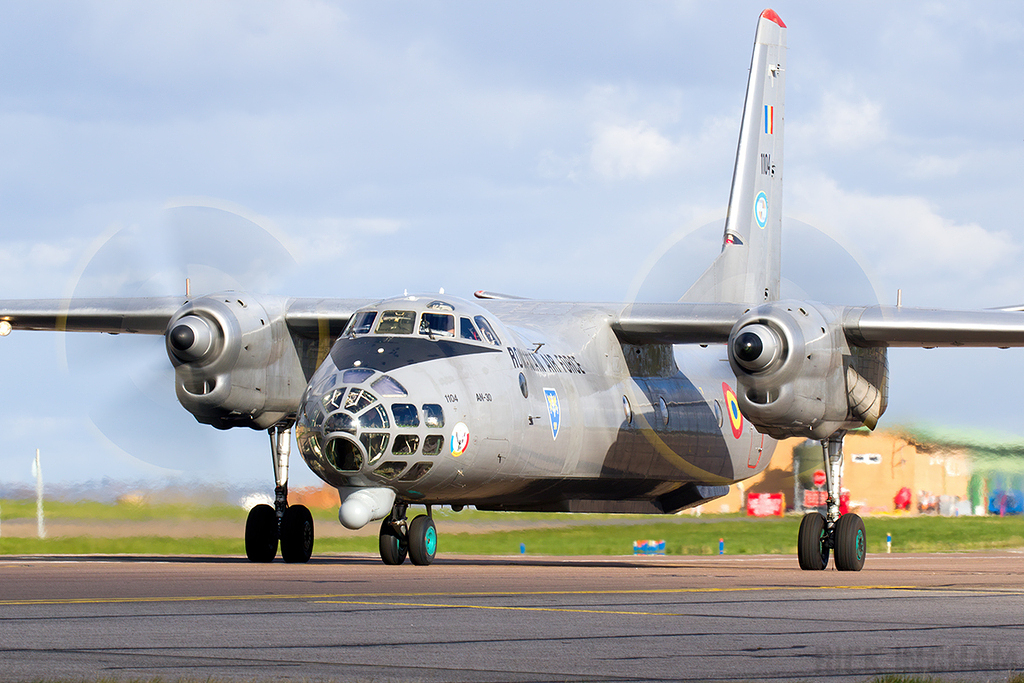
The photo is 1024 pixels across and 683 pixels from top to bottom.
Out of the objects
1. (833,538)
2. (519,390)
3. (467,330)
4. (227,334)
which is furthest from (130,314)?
(833,538)

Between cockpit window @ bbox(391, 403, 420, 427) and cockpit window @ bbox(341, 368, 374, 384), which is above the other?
cockpit window @ bbox(341, 368, 374, 384)

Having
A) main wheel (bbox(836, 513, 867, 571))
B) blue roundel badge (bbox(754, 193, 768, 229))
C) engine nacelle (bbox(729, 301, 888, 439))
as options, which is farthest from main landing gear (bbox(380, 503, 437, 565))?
blue roundel badge (bbox(754, 193, 768, 229))

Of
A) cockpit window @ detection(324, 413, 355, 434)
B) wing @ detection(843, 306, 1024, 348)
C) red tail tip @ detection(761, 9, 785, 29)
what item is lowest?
cockpit window @ detection(324, 413, 355, 434)

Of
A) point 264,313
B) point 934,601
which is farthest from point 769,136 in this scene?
point 934,601

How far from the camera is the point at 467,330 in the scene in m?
16.8

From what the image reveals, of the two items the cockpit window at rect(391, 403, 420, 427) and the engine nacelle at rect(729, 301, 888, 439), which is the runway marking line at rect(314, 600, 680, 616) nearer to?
the cockpit window at rect(391, 403, 420, 427)

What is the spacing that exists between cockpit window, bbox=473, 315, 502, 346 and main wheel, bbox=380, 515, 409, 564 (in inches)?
117

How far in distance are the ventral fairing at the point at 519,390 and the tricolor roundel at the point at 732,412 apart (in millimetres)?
38

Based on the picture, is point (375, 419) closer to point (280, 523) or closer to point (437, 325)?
point (437, 325)

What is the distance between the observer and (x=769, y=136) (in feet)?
87.0

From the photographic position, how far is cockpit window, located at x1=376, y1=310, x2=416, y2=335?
16.4m

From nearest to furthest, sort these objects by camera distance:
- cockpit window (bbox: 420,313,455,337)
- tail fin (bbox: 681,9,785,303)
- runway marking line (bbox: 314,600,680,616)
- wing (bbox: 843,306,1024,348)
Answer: runway marking line (bbox: 314,600,680,616) → cockpit window (bbox: 420,313,455,337) → wing (bbox: 843,306,1024,348) → tail fin (bbox: 681,9,785,303)

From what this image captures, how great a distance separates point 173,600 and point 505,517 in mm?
12396

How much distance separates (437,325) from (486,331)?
72 cm
